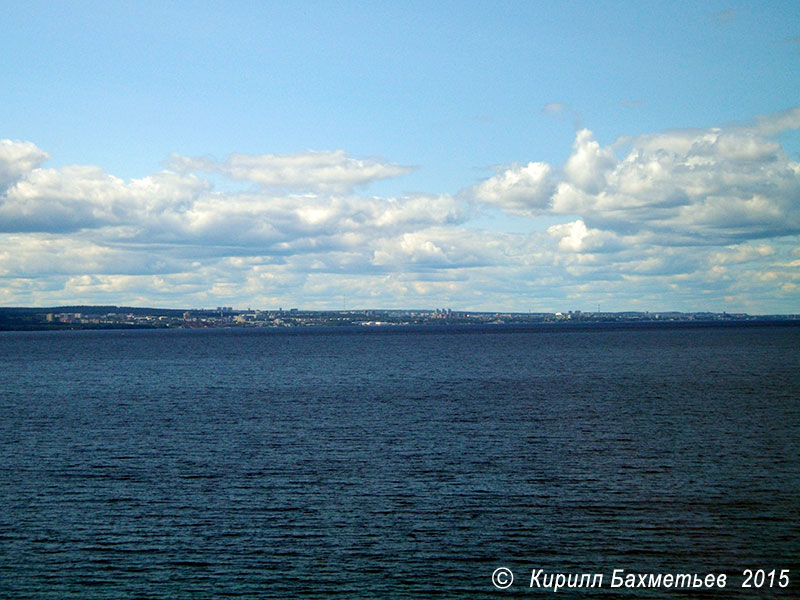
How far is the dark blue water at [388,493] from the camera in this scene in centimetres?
2619

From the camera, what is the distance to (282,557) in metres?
27.5

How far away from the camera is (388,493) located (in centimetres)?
3569

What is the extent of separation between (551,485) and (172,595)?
19.5 metres

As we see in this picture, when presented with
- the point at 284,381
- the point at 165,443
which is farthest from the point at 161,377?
the point at 165,443

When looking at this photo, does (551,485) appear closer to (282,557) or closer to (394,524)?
(394,524)

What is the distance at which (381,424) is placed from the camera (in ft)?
188

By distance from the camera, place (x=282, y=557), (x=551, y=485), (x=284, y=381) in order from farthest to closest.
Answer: (x=284, y=381) → (x=551, y=485) → (x=282, y=557)

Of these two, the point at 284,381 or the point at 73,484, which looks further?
the point at 284,381

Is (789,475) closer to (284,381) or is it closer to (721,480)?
(721,480)

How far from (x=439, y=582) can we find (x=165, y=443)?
29.9m

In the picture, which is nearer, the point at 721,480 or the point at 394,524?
the point at 394,524

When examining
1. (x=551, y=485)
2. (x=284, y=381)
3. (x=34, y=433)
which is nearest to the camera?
(x=551, y=485)

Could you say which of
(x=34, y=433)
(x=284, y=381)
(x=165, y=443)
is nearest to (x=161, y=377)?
(x=284, y=381)

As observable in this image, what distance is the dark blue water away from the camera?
26.2 metres
